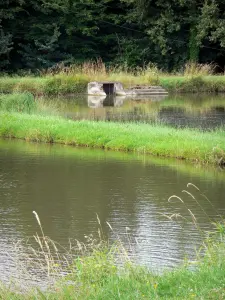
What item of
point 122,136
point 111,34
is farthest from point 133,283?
point 111,34

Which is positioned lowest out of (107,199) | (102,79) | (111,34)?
(107,199)

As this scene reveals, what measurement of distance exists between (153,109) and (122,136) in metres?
9.31

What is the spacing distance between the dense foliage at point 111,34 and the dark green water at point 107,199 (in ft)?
77.9

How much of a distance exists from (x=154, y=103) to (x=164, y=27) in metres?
12.6

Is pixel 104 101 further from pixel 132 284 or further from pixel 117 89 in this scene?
pixel 132 284

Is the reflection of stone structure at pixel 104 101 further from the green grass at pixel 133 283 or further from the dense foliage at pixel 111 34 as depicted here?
the green grass at pixel 133 283

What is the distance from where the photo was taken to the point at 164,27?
40.0 m

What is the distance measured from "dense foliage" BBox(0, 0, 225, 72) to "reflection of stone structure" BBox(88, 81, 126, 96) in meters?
4.60

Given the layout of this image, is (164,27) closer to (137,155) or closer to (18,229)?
(137,155)

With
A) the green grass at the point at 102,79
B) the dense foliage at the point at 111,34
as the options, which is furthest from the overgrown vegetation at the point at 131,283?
the dense foliage at the point at 111,34

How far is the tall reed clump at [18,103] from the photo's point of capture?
69.6 ft

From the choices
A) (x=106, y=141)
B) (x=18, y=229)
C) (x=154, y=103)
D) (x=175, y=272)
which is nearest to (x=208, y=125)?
(x=106, y=141)

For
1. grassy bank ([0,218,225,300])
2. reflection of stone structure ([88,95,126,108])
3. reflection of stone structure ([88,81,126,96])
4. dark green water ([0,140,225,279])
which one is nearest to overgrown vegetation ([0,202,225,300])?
grassy bank ([0,218,225,300])

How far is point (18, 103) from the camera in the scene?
21.4 metres
